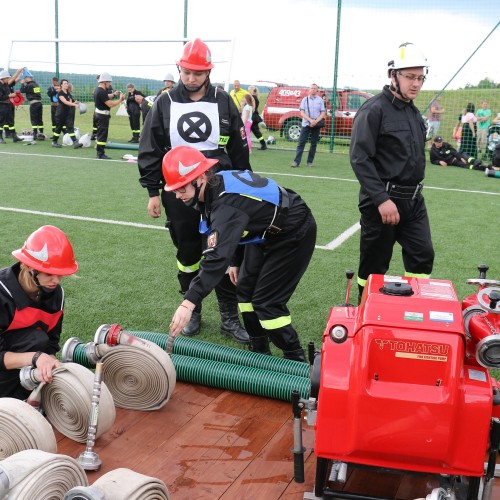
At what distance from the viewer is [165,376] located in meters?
3.89

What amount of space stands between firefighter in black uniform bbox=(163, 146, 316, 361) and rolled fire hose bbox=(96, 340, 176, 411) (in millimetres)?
576

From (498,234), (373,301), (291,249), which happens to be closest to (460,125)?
(498,234)

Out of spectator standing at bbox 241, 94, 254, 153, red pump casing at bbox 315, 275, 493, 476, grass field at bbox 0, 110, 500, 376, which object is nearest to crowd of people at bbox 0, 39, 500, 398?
grass field at bbox 0, 110, 500, 376

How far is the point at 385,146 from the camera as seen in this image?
16.0 feet

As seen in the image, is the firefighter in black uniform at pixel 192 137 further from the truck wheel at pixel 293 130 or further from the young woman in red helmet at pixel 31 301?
the truck wheel at pixel 293 130

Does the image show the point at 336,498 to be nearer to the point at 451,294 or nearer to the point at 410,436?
the point at 410,436

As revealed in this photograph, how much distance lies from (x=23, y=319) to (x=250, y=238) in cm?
141

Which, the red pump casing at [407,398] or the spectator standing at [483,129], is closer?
the red pump casing at [407,398]

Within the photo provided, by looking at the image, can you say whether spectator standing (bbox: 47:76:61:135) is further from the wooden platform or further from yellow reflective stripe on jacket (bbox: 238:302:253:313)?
the wooden platform

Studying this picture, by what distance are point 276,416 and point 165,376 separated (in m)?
0.70

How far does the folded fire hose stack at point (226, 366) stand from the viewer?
407cm

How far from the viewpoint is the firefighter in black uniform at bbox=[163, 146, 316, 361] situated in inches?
142

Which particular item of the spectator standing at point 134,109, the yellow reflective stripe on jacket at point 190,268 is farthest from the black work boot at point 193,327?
the spectator standing at point 134,109

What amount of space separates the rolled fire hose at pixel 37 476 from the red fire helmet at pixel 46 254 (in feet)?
3.45
